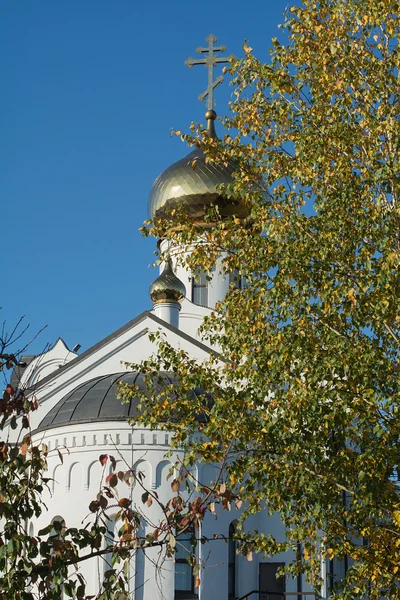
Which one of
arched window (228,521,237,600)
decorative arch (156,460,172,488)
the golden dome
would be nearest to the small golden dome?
the golden dome

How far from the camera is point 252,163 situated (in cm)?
1049

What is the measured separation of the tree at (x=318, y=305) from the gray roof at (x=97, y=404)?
4.93 meters

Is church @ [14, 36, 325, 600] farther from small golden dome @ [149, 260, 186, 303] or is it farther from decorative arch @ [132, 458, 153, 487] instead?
small golden dome @ [149, 260, 186, 303]

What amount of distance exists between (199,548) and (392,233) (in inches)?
311

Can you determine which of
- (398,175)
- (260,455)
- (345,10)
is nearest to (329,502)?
(260,455)

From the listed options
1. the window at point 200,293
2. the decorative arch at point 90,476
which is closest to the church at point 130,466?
the decorative arch at point 90,476

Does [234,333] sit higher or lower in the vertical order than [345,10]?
lower

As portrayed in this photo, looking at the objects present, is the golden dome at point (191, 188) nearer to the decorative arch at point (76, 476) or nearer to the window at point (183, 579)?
the decorative arch at point (76, 476)

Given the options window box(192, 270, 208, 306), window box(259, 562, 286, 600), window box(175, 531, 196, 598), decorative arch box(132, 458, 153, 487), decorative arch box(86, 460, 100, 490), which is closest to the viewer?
window box(175, 531, 196, 598)

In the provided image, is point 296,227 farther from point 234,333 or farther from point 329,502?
point 329,502

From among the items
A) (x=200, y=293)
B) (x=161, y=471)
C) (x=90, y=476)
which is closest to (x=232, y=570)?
(x=161, y=471)

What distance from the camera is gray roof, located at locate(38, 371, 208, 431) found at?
15375mm

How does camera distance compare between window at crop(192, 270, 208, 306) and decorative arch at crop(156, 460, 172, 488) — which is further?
window at crop(192, 270, 208, 306)

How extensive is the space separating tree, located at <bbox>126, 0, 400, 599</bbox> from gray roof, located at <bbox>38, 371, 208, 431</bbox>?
493 centimetres
